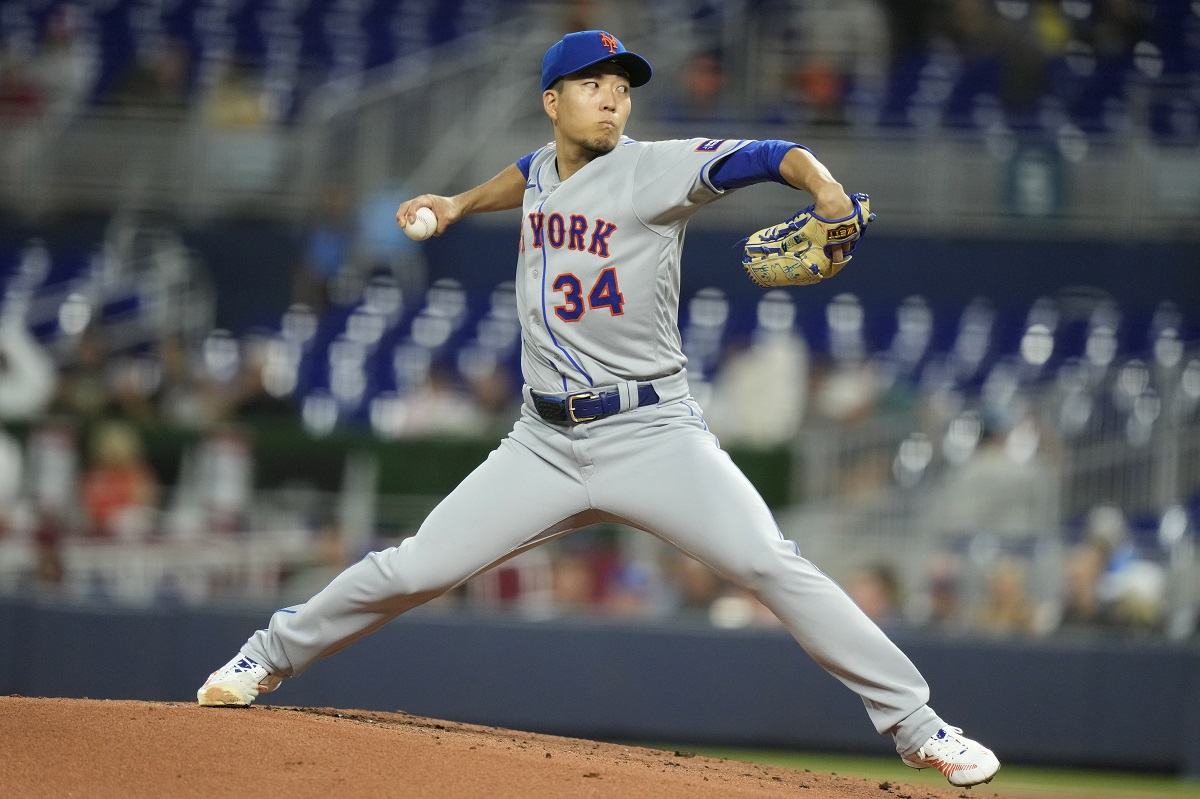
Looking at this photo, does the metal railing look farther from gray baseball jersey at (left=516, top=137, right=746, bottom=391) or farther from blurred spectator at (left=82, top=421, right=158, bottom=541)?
gray baseball jersey at (left=516, top=137, right=746, bottom=391)

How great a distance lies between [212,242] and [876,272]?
524cm

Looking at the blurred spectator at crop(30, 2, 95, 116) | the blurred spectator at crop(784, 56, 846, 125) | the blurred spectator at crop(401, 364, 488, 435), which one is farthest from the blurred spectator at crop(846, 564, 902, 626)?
the blurred spectator at crop(30, 2, 95, 116)

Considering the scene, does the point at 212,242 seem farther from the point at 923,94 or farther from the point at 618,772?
the point at 618,772

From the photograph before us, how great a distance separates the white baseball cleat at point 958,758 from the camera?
15.0 ft

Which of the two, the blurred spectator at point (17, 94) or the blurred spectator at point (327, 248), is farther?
the blurred spectator at point (17, 94)

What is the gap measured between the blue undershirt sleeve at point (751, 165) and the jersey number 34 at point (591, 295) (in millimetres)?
383

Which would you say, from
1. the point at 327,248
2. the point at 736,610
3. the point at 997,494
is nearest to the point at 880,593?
the point at 736,610

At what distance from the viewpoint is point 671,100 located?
43.5 feet

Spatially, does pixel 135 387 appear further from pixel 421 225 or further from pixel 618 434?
pixel 618 434

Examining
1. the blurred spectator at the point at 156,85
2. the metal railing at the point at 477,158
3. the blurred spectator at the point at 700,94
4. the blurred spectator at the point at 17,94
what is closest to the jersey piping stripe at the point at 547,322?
the metal railing at the point at 477,158

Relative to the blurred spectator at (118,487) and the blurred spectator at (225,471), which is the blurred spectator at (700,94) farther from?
the blurred spectator at (118,487)

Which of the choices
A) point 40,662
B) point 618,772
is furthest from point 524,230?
point 40,662

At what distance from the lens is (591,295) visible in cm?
459

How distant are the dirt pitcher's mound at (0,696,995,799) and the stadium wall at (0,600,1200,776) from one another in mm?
4398
